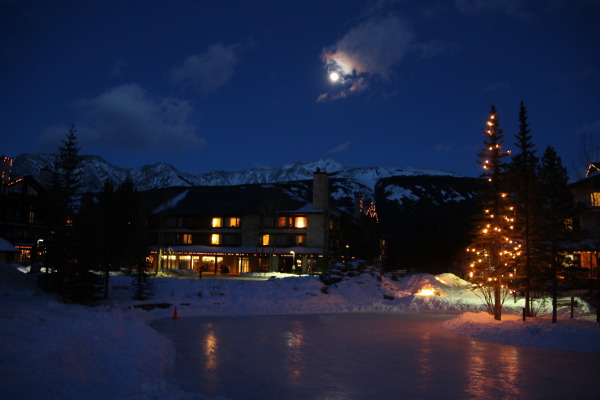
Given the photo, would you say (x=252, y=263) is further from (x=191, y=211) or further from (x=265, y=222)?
(x=191, y=211)

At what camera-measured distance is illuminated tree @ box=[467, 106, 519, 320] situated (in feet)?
68.0

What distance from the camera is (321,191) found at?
61375 millimetres

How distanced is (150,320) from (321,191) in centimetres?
4107

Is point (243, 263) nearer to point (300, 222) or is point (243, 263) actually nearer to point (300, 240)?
point (300, 240)

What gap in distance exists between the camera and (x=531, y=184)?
2256cm

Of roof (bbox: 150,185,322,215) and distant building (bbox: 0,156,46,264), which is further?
roof (bbox: 150,185,322,215)

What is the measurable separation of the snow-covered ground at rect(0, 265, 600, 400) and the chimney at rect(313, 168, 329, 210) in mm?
22417

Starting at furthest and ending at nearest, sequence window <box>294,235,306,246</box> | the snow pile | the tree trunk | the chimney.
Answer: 1. window <box>294,235,306,246</box>
2. the chimney
3. the tree trunk
4. the snow pile

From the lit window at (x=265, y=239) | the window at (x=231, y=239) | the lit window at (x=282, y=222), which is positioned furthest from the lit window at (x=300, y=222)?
the window at (x=231, y=239)

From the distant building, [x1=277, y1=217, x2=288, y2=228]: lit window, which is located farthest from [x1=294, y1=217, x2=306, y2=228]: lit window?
the distant building

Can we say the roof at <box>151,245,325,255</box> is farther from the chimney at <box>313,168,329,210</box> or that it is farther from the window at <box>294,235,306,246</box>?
the chimney at <box>313,168,329,210</box>

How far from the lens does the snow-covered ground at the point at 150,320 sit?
8.32 metres

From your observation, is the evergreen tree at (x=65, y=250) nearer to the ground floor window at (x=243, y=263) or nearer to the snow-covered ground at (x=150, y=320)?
the snow-covered ground at (x=150, y=320)

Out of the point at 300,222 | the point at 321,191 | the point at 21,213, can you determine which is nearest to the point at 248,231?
Answer: the point at 300,222
